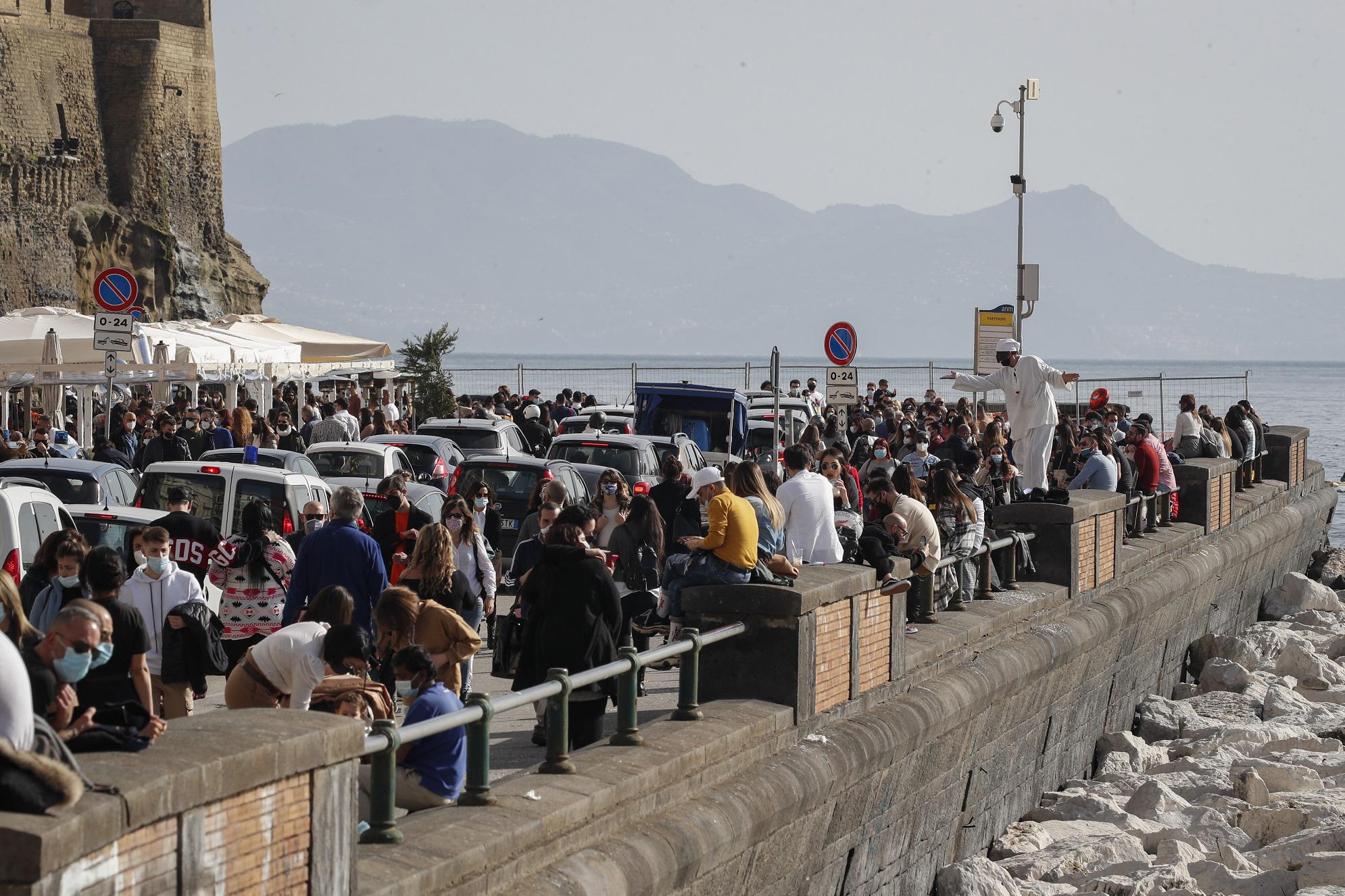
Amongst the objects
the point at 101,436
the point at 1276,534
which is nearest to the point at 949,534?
the point at 1276,534

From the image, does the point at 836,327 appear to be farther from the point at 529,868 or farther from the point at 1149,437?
the point at 529,868

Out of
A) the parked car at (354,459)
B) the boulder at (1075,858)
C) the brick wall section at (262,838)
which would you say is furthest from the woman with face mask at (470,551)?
the parked car at (354,459)

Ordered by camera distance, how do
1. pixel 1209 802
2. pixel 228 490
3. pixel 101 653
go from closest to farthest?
pixel 101 653
pixel 1209 802
pixel 228 490

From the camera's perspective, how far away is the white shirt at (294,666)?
7391mm

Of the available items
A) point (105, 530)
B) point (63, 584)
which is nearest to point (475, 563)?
point (105, 530)

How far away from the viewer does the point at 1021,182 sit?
107 feet

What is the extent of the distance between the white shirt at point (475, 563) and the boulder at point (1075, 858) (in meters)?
3.85

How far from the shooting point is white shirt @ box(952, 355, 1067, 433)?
14.8 m

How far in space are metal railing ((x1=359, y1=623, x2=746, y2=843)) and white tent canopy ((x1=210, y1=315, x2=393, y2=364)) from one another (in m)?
26.6

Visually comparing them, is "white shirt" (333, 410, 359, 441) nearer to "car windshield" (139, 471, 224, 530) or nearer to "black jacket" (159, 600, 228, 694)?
"car windshield" (139, 471, 224, 530)

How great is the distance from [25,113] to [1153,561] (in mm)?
53311

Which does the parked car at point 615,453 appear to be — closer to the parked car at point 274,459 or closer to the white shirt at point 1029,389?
the parked car at point 274,459

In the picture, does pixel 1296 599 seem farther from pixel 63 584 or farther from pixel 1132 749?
pixel 63 584

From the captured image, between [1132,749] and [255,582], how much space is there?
866 cm
